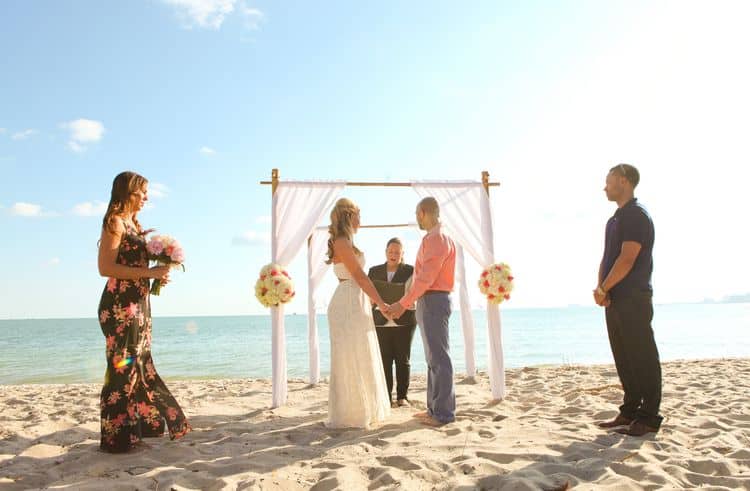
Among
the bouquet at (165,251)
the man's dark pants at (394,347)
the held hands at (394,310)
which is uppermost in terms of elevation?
the bouquet at (165,251)

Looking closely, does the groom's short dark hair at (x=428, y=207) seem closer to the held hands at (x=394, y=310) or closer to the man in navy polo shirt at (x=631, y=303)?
the held hands at (x=394, y=310)

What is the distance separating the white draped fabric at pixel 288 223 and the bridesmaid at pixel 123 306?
1.98 meters

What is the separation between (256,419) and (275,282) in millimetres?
1359

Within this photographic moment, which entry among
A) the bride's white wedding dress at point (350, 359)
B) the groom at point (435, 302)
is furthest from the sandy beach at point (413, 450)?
the groom at point (435, 302)

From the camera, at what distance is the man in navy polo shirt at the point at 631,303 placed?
11.3 ft

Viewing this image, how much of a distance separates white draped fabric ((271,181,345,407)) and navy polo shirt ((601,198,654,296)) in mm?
3206

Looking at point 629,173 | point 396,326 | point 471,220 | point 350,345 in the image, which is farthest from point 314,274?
point 629,173

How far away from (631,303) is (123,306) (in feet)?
11.9

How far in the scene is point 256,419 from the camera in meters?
4.70

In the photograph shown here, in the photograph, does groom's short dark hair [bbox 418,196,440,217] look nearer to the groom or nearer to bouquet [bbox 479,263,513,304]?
the groom

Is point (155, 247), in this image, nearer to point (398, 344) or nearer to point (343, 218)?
point (343, 218)

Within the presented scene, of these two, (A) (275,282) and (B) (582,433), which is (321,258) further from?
(B) (582,433)

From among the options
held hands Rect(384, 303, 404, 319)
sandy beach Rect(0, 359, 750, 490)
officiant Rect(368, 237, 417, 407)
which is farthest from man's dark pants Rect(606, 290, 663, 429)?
officiant Rect(368, 237, 417, 407)

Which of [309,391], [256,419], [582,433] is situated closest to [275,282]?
[256,419]
